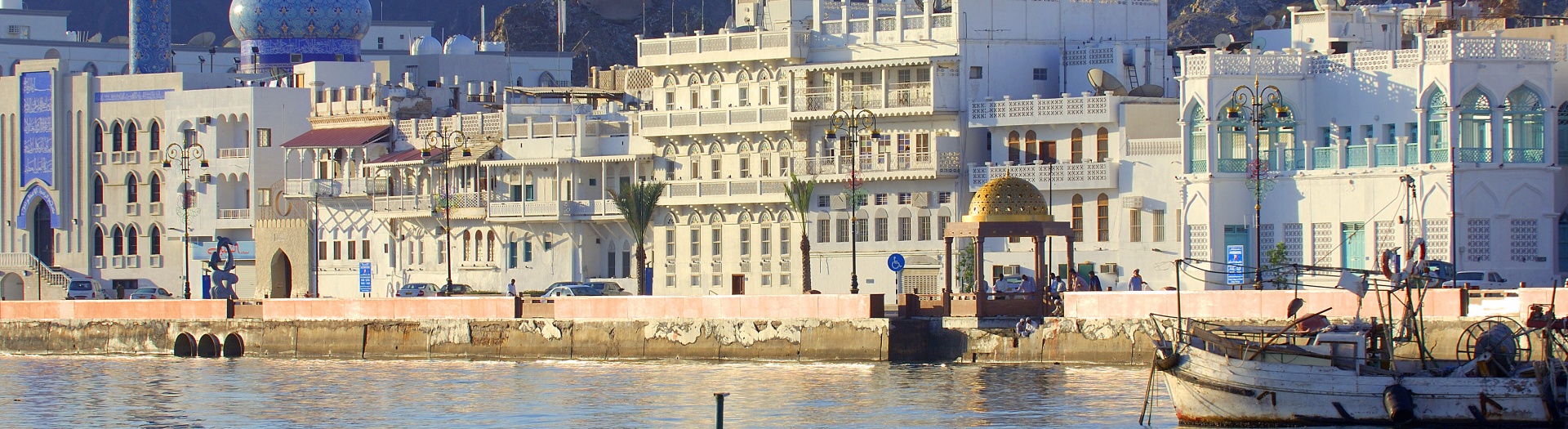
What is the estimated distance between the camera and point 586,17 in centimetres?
13050

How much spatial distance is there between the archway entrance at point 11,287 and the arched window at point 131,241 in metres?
4.40

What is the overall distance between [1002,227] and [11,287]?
51.7m

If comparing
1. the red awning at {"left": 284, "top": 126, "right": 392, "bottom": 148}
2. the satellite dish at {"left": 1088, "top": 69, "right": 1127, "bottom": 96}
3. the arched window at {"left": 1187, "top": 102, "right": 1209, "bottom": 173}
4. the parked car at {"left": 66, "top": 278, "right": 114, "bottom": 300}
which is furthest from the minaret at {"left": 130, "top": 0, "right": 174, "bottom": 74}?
the arched window at {"left": 1187, "top": 102, "right": 1209, "bottom": 173}

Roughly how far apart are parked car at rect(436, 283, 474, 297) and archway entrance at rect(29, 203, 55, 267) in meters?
26.0

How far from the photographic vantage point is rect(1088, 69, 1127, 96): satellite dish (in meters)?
69.6

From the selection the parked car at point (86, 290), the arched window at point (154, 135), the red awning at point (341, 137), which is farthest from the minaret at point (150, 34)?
the red awning at point (341, 137)

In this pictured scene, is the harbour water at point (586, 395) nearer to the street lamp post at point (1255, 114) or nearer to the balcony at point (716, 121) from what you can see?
the street lamp post at point (1255, 114)

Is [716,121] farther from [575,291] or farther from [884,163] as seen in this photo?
[575,291]

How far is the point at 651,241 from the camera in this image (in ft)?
259

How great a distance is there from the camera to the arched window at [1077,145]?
6962 cm

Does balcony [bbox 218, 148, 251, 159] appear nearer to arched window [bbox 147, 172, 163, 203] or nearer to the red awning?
the red awning

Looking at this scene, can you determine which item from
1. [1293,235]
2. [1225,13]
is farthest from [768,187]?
[1225,13]

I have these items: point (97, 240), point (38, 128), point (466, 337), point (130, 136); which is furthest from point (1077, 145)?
point (38, 128)

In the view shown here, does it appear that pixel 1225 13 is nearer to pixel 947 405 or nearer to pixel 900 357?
pixel 900 357
